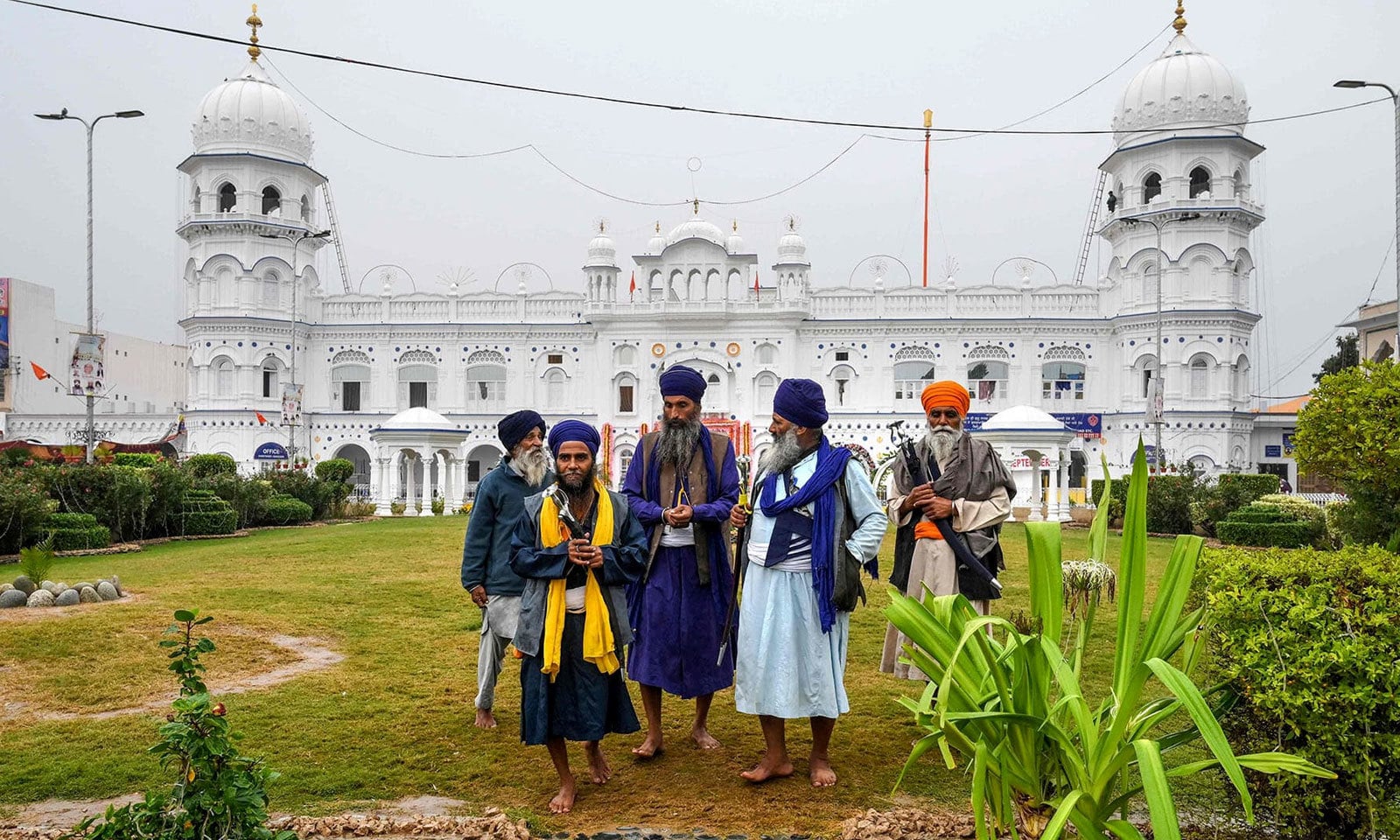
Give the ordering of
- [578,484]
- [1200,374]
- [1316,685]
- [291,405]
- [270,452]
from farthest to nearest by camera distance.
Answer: [270,452] → [1200,374] → [291,405] → [578,484] → [1316,685]

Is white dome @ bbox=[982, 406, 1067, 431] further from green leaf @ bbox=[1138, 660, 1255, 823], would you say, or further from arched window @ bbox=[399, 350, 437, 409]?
green leaf @ bbox=[1138, 660, 1255, 823]

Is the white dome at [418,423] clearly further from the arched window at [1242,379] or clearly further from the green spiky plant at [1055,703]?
the arched window at [1242,379]

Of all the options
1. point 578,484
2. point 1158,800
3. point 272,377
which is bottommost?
point 1158,800

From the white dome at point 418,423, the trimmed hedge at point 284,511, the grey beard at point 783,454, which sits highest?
the white dome at point 418,423

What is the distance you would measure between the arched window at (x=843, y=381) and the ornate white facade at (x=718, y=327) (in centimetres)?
7

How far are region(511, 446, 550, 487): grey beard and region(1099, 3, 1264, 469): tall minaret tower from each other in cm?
2992

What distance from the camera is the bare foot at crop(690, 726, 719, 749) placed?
5.25 metres

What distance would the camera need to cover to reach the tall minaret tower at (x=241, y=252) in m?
35.0

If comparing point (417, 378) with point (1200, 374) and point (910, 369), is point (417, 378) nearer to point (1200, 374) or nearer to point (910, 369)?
point (910, 369)

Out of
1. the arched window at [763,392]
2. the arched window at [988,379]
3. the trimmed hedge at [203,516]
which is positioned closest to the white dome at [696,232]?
the arched window at [763,392]

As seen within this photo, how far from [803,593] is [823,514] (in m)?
0.40

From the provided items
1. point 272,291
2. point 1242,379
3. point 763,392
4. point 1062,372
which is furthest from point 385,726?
point 272,291

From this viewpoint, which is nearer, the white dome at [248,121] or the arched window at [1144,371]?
the arched window at [1144,371]

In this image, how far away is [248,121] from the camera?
35.7 meters
